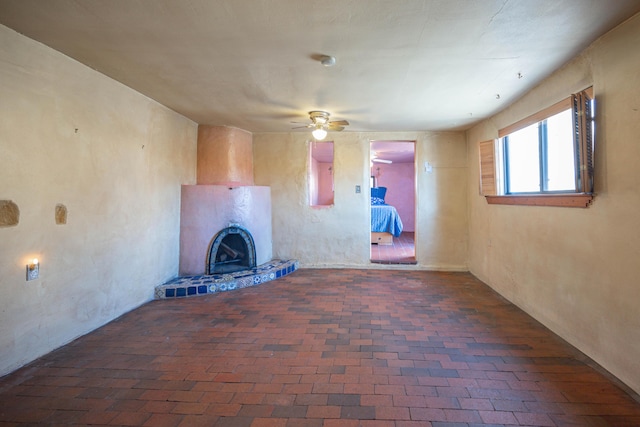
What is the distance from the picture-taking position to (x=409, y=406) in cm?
163

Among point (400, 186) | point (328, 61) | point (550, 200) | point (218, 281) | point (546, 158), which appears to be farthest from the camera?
point (400, 186)

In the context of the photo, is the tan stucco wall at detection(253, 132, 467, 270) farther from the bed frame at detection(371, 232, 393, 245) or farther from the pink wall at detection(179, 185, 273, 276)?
the bed frame at detection(371, 232, 393, 245)

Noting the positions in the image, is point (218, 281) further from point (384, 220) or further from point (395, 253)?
point (384, 220)

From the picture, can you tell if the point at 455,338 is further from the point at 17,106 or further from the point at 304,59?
the point at 17,106

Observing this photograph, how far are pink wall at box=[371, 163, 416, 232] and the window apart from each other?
207 inches

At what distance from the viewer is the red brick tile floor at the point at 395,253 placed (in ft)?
16.0

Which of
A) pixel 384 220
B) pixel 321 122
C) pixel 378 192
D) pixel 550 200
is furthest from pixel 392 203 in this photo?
pixel 550 200

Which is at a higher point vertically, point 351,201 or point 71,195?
point 351,201

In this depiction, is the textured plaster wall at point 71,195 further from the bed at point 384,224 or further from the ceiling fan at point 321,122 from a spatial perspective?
the bed at point 384,224

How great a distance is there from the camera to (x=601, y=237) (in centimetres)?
200

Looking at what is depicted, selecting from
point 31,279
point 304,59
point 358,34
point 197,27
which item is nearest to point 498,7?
point 358,34

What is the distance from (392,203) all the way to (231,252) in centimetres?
619

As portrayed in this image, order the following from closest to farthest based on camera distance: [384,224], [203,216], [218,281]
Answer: [218,281]
[203,216]
[384,224]

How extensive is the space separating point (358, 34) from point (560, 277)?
8.53 feet
